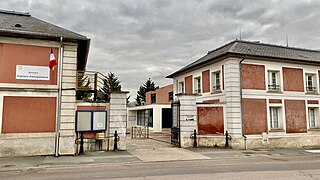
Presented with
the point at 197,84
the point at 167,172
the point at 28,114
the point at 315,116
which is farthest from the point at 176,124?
the point at 315,116

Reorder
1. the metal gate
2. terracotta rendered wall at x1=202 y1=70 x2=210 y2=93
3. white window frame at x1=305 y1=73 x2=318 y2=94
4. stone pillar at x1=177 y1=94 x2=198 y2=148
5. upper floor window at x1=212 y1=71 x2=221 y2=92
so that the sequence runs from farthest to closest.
Result: white window frame at x1=305 y1=73 x2=318 y2=94, terracotta rendered wall at x1=202 y1=70 x2=210 y2=93, upper floor window at x1=212 y1=71 x2=221 y2=92, the metal gate, stone pillar at x1=177 y1=94 x2=198 y2=148

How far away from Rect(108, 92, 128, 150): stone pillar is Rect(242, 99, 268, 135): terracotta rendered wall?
7607 mm

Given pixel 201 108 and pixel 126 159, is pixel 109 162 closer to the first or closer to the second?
pixel 126 159

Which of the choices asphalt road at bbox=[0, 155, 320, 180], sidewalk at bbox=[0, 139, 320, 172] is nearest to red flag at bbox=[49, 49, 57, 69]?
sidewalk at bbox=[0, 139, 320, 172]

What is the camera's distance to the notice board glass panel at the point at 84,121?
548 inches

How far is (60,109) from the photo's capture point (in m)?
13.4

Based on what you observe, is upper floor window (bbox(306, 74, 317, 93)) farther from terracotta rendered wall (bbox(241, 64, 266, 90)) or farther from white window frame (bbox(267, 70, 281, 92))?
terracotta rendered wall (bbox(241, 64, 266, 90))

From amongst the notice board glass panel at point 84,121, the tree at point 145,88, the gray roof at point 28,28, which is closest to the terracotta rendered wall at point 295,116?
the notice board glass panel at point 84,121

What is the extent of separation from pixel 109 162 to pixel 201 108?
7.44m

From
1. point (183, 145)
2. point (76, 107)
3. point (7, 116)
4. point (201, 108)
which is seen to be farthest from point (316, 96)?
point (7, 116)

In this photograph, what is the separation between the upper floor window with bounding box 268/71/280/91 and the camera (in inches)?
724

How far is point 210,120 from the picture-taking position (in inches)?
671

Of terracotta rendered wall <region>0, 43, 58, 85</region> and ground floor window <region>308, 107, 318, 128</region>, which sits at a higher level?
terracotta rendered wall <region>0, 43, 58, 85</region>

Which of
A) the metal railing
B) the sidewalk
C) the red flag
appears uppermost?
the red flag
